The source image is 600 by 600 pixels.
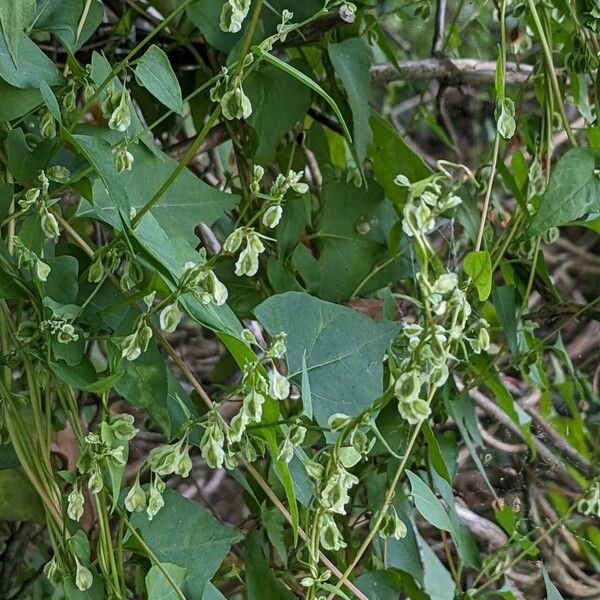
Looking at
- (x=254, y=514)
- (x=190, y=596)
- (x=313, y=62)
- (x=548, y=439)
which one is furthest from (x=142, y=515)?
(x=548, y=439)


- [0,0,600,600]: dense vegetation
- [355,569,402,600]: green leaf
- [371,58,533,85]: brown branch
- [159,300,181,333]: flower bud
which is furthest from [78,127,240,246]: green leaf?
[371,58,533,85]: brown branch

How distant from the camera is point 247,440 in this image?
0.42 meters

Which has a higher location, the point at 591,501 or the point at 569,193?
the point at 569,193

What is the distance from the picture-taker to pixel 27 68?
429mm

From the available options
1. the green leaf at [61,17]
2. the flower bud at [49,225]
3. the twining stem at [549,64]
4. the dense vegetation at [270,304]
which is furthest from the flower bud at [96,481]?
the twining stem at [549,64]

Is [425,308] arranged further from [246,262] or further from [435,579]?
[435,579]

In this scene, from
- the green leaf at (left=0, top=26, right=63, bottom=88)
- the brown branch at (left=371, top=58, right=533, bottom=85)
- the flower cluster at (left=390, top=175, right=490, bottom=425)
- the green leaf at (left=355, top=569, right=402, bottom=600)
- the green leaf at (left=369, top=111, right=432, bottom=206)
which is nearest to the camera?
the flower cluster at (left=390, top=175, right=490, bottom=425)

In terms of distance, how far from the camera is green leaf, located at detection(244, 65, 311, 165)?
22.4 inches

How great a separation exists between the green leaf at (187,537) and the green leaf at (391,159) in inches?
10.4

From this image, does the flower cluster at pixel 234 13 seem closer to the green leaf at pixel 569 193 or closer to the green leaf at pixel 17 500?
the green leaf at pixel 569 193

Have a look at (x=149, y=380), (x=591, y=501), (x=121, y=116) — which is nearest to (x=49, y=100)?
(x=121, y=116)

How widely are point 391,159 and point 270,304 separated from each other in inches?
9.0

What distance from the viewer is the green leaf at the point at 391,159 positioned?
0.62m

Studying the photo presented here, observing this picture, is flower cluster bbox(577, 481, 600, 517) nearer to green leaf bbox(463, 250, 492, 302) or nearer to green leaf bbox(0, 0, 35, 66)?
green leaf bbox(463, 250, 492, 302)
